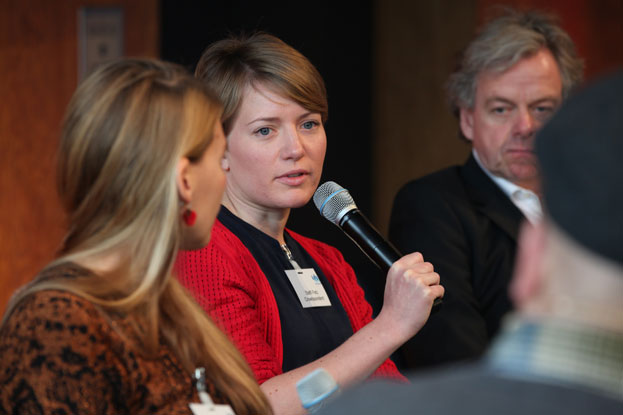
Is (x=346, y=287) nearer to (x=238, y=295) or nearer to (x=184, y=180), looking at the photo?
(x=238, y=295)

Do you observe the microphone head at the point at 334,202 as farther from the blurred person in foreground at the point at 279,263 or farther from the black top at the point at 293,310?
the black top at the point at 293,310

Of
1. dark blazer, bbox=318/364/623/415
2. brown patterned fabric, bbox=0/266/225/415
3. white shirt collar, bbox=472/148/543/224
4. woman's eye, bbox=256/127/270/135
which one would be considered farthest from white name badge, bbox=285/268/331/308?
dark blazer, bbox=318/364/623/415

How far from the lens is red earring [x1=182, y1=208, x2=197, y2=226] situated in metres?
1.47

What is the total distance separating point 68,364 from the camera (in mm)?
1247

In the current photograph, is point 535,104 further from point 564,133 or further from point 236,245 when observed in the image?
point 564,133

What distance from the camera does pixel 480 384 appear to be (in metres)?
0.71

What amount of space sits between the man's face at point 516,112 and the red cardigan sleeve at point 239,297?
45.8 inches

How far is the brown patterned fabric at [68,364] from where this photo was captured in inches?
48.5

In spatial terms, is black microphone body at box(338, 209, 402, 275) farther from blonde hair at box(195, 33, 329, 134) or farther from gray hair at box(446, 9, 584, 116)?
gray hair at box(446, 9, 584, 116)

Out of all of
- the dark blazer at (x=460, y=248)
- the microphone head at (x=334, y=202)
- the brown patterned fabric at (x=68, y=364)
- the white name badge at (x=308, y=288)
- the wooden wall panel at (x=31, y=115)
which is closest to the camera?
the brown patterned fabric at (x=68, y=364)

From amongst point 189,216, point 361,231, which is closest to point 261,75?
point 361,231

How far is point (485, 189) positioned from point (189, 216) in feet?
5.17

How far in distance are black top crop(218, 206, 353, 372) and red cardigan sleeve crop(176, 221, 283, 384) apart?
3cm

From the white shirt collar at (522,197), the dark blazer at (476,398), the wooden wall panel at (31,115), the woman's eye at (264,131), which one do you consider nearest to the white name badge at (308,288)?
the woman's eye at (264,131)
